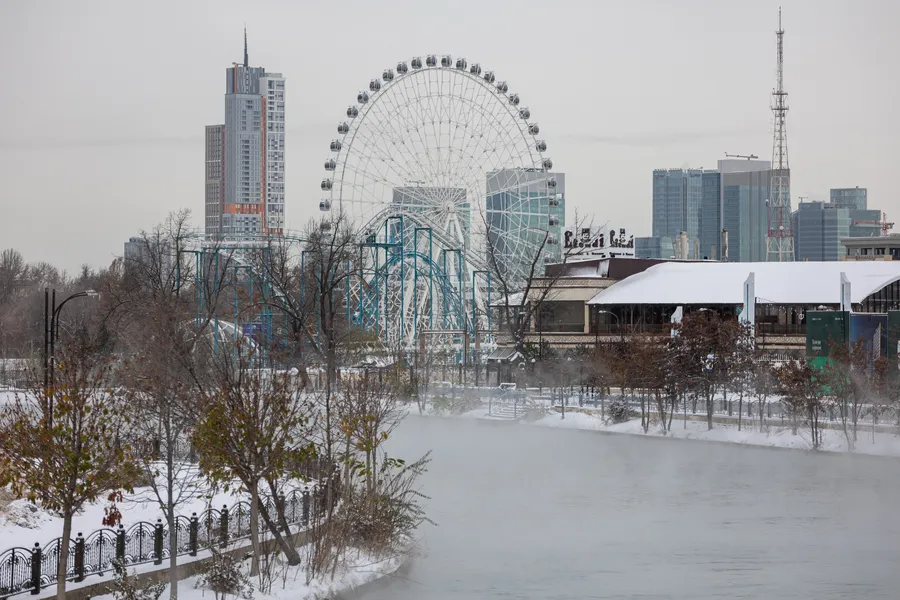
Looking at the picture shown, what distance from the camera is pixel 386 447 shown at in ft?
151

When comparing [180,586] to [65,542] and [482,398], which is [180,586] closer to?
[65,542]

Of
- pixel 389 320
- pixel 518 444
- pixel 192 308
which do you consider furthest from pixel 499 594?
pixel 389 320

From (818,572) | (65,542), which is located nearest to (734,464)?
(818,572)

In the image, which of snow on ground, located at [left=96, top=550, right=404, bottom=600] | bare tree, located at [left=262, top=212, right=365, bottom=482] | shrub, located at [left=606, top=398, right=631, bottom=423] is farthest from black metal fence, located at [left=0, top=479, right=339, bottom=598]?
shrub, located at [left=606, top=398, right=631, bottom=423]

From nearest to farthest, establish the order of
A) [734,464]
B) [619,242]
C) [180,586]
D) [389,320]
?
[180,586]
[734,464]
[389,320]
[619,242]

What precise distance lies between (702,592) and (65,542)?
13041 mm

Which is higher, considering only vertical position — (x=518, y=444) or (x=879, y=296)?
(x=879, y=296)

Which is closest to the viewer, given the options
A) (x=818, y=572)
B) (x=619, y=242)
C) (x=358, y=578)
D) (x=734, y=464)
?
(x=358, y=578)

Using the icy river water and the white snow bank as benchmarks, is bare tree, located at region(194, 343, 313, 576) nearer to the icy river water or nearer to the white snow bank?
the icy river water

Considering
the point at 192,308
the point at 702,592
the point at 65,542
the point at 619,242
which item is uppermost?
the point at 619,242

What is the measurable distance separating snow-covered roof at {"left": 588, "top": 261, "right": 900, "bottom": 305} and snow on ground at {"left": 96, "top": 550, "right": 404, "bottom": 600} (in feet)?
196

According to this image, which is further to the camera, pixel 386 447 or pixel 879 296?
pixel 879 296

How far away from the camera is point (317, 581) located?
2391 cm

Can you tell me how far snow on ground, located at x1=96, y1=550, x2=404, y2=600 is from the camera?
22.6 meters
